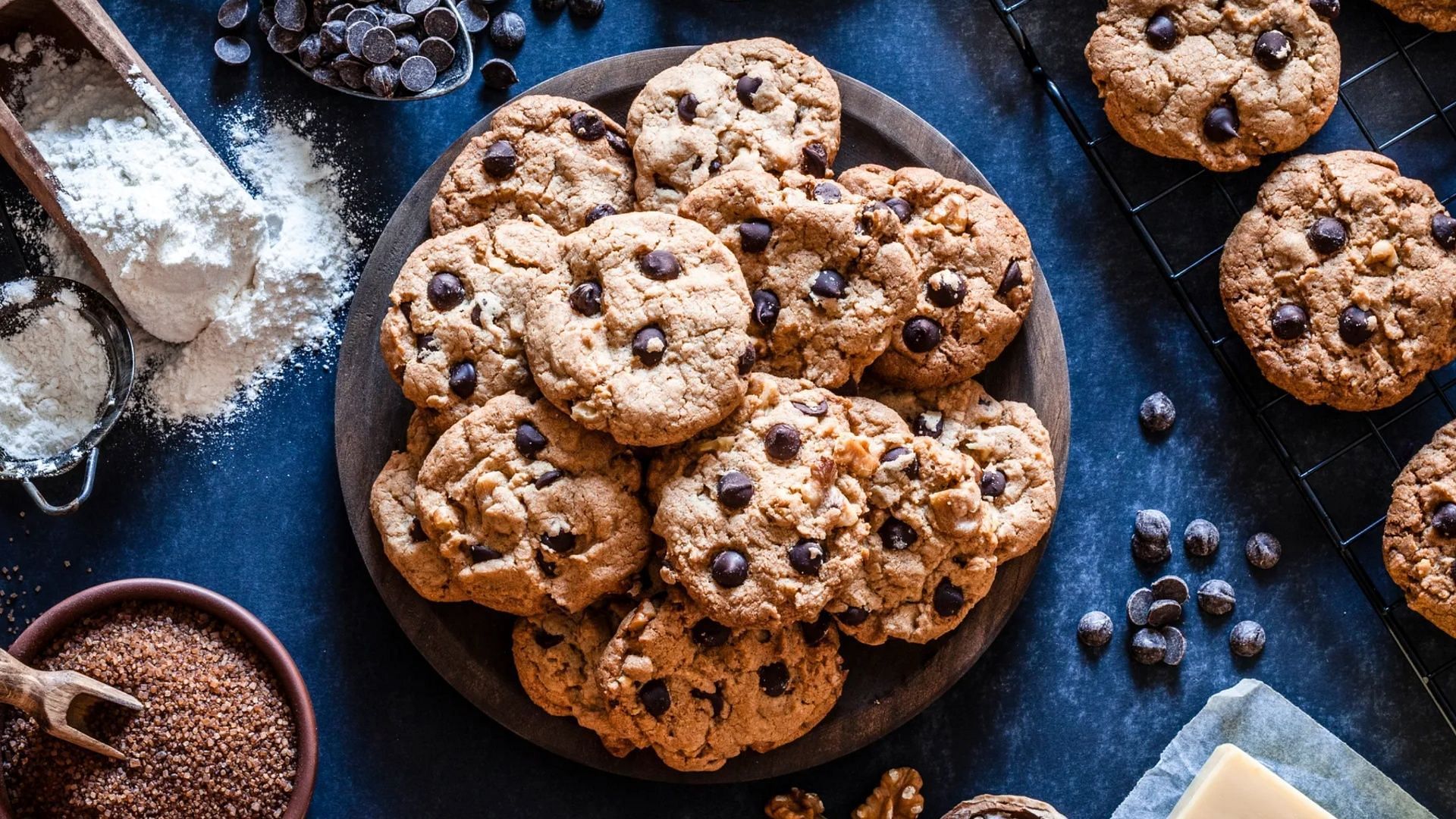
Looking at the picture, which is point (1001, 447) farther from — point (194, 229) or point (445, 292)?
point (194, 229)

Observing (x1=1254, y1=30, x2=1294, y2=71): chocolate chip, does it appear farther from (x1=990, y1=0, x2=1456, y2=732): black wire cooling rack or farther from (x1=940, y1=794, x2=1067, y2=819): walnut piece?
(x1=940, y1=794, x2=1067, y2=819): walnut piece

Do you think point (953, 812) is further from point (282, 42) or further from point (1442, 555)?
point (282, 42)

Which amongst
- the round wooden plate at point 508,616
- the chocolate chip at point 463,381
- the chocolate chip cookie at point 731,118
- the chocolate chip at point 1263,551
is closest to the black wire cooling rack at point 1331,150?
the chocolate chip at point 1263,551

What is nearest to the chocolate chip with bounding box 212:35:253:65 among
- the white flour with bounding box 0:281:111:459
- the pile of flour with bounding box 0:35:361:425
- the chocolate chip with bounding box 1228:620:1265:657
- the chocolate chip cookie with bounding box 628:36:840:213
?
the pile of flour with bounding box 0:35:361:425

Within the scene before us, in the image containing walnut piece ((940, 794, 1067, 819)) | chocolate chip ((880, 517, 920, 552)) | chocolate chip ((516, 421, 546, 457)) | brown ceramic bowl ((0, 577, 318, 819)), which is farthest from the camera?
Result: walnut piece ((940, 794, 1067, 819))

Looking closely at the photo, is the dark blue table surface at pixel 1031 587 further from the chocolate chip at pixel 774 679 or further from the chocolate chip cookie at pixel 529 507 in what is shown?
the chocolate chip cookie at pixel 529 507

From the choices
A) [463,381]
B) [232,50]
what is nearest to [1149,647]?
[463,381]

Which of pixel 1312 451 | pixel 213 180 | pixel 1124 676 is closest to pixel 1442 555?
pixel 1312 451
